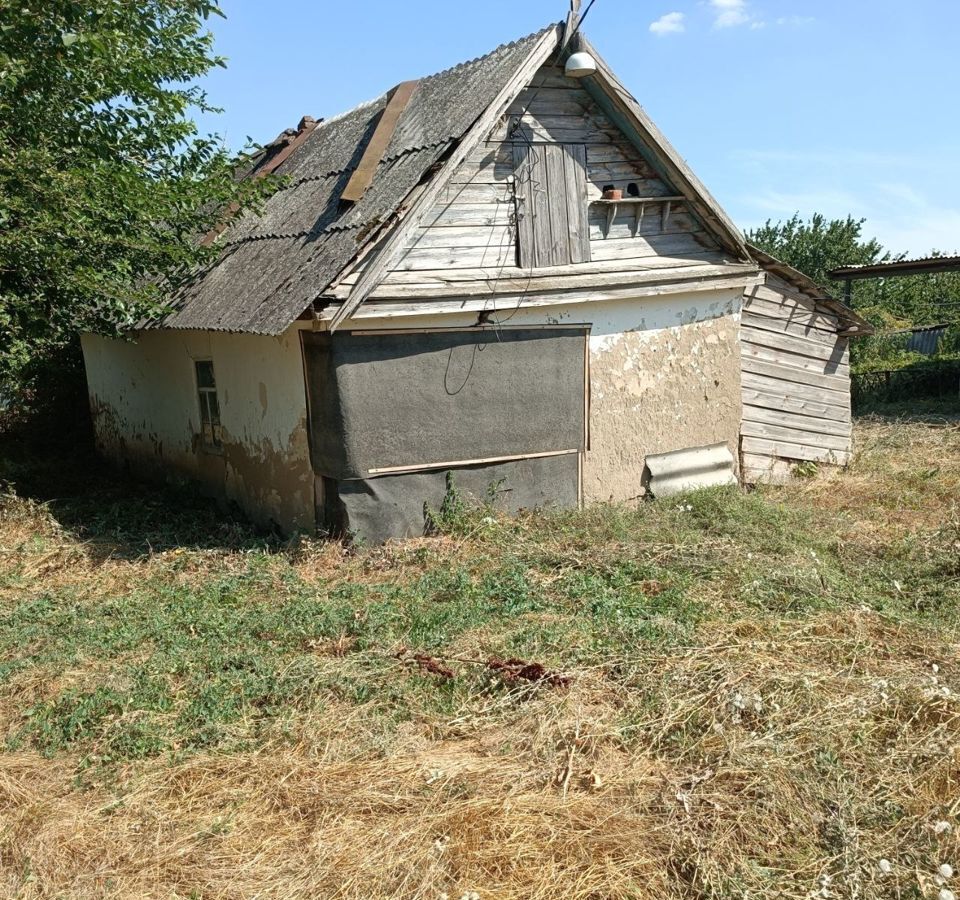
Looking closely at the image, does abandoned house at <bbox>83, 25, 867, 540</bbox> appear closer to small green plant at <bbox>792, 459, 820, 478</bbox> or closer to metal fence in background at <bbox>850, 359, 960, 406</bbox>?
small green plant at <bbox>792, 459, 820, 478</bbox>

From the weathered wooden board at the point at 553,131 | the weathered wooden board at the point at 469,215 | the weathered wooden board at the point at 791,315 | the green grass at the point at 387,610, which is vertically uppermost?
the weathered wooden board at the point at 553,131

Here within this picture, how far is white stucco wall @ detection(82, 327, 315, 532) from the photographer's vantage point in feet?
29.3

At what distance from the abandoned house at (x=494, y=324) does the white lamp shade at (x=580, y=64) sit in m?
0.02

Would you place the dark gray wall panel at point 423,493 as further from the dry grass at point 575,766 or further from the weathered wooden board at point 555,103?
the weathered wooden board at point 555,103

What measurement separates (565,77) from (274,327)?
13.6 feet

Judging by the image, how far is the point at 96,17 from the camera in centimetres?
865

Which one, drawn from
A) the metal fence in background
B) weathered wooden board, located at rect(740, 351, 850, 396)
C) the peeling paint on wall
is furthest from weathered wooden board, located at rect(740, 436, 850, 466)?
the metal fence in background

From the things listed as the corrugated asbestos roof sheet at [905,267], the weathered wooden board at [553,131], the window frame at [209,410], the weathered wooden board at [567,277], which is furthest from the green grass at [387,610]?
the corrugated asbestos roof sheet at [905,267]

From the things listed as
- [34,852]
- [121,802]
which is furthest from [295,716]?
[34,852]

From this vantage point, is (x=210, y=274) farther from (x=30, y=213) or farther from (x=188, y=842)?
(x=188, y=842)

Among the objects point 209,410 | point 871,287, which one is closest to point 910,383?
point 871,287

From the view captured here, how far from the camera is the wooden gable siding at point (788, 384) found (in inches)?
432

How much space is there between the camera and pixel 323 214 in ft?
30.1

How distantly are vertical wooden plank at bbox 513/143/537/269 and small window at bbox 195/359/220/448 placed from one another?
3.96 m
